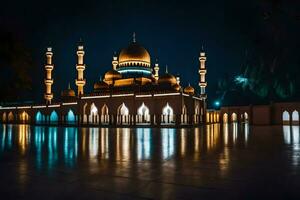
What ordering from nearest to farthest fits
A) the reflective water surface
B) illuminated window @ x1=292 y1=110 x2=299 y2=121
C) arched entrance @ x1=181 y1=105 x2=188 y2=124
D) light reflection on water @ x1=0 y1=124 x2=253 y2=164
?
1. the reflective water surface
2. light reflection on water @ x1=0 y1=124 x2=253 y2=164
3. arched entrance @ x1=181 y1=105 x2=188 y2=124
4. illuminated window @ x1=292 y1=110 x2=299 y2=121

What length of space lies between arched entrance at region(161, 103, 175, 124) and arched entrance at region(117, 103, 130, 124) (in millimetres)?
4570

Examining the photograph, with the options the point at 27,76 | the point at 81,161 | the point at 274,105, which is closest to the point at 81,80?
the point at 274,105

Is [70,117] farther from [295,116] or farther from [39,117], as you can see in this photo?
[295,116]

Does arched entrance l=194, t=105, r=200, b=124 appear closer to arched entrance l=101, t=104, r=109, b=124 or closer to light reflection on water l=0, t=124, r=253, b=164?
arched entrance l=101, t=104, r=109, b=124

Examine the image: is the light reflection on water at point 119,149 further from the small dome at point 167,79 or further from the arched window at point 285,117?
the small dome at point 167,79

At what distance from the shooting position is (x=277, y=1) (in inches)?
242

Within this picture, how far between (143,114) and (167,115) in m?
3.41

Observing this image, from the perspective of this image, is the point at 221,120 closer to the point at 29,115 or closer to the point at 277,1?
the point at 29,115

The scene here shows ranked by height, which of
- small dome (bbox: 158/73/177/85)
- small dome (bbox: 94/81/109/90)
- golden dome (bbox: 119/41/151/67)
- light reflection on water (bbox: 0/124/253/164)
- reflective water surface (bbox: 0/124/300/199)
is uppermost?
golden dome (bbox: 119/41/151/67)

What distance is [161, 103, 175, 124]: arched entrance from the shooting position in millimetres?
30438

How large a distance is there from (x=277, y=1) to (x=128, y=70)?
116 feet

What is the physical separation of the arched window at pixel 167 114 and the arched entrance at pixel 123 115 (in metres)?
4.59

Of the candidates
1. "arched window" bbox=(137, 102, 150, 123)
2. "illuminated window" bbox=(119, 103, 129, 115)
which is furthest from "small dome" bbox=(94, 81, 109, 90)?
"arched window" bbox=(137, 102, 150, 123)

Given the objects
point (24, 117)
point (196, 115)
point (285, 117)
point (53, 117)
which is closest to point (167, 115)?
point (196, 115)
